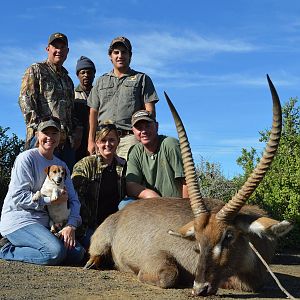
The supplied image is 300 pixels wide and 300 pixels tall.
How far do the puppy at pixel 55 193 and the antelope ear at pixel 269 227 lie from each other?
2.81 meters

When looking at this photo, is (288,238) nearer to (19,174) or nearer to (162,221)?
(162,221)

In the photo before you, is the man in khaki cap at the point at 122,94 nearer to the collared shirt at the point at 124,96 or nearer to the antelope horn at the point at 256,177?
the collared shirt at the point at 124,96

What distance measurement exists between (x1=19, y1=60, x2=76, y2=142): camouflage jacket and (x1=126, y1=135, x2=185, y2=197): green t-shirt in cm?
144

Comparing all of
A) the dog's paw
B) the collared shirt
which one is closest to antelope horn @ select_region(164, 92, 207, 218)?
the dog's paw

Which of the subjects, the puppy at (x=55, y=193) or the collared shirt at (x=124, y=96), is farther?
the collared shirt at (x=124, y=96)

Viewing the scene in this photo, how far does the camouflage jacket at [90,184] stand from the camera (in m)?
8.67

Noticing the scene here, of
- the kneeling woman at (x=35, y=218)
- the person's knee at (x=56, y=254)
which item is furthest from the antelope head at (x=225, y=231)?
the kneeling woman at (x=35, y=218)

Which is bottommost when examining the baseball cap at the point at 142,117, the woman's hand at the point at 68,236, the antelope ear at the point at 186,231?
the woman's hand at the point at 68,236

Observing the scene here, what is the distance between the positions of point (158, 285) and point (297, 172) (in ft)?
19.4

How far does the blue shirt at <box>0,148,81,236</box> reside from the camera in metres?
7.77

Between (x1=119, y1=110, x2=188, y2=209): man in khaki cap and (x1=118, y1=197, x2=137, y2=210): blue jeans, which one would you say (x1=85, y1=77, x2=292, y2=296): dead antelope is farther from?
(x1=119, y1=110, x2=188, y2=209): man in khaki cap

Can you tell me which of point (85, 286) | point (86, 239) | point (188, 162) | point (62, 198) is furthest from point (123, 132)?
point (85, 286)

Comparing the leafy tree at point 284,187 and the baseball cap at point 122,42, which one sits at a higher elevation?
the baseball cap at point 122,42

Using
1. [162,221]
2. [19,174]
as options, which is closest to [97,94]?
[19,174]
